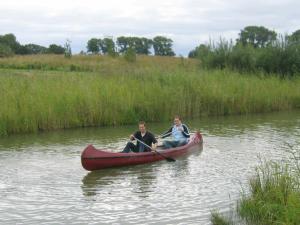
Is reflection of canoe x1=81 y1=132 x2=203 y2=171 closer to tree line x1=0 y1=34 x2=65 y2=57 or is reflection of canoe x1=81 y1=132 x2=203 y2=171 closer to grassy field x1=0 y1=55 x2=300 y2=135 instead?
grassy field x1=0 y1=55 x2=300 y2=135

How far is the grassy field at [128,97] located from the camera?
68.3 ft

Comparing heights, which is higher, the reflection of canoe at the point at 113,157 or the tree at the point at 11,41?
the tree at the point at 11,41

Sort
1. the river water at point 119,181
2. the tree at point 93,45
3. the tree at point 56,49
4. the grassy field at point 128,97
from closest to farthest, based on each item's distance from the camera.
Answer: the river water at point 119,181
the grassy field at point 128,97
the tree at point 93,45
the tree at point 56,49

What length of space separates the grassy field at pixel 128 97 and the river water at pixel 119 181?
107cm

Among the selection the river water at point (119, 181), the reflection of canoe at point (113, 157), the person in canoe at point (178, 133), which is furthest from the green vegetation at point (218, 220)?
the person in canoe at point (178, 133)

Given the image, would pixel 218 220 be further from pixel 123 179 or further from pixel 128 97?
pixel 128 97

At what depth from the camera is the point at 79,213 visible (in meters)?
9.66

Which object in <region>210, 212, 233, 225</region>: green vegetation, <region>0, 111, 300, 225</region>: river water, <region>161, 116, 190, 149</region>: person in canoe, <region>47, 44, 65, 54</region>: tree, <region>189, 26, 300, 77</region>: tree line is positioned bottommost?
<region>0, 111, 300, 225</region>: river water

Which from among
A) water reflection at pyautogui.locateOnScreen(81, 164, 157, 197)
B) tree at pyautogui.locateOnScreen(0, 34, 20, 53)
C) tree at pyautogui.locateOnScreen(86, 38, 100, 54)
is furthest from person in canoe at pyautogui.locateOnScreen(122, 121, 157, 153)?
tree at pyautogui.locateOnScreen(0, 34, 20, 53)

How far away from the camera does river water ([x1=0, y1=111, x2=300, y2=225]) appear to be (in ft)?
31.2

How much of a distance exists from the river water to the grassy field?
107 cm

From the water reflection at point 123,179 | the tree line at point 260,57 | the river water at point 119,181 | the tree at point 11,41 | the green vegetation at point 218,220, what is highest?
the tree at point 11,41

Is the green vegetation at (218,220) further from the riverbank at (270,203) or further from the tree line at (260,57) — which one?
the tree line at (260,57)

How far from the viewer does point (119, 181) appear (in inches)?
494
